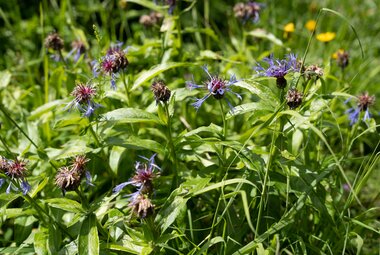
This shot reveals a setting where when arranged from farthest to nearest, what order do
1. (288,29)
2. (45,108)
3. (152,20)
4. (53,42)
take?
(288,29)
(152,20)
(53,42)
(45,108)

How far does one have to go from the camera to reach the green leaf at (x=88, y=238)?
1.50 metres

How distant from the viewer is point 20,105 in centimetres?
241

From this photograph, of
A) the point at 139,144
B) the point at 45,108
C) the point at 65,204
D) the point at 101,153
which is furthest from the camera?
the point at 45,108

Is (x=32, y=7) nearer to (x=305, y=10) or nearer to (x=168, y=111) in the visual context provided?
(x=305, y=10)

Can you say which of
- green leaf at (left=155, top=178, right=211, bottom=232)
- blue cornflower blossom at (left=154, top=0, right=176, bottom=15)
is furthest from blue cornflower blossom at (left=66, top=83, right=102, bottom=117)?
blue cornflower blossom at (left=154, top=0, right=176, bottom=15)

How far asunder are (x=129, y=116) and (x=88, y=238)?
404 millimetres

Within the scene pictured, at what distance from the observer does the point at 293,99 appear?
61.5 inches

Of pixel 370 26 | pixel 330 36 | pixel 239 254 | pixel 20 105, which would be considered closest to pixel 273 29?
pixel 330 36

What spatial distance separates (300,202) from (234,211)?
24 cm

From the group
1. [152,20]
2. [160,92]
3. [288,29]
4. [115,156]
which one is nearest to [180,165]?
[115,156]

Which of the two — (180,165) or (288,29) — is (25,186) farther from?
(288,29)

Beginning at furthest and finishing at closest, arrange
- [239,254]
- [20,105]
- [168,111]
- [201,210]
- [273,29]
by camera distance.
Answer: [273,29] < [20,105] < [201,210] < [168,111] < [239,254]

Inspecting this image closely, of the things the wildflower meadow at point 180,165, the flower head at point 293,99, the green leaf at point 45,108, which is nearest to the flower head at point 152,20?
the wildflower meadow at point 180,165

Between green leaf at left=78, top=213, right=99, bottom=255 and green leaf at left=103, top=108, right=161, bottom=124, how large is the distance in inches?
12.6
